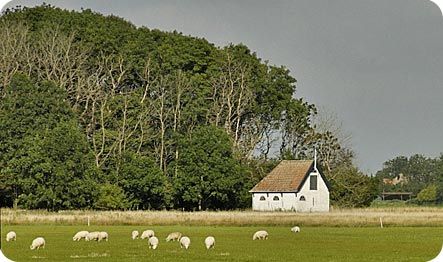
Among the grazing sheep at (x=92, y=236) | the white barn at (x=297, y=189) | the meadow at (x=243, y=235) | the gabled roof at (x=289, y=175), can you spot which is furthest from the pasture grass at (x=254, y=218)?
the grazing sheep at (x=92, y=236)

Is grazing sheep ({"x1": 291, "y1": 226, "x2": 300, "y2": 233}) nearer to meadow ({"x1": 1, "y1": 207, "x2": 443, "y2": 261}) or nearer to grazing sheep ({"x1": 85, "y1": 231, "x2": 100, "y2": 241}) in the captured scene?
meadow ({"x1": 1, "y1": 207, "x2": 443, "y2": 261})

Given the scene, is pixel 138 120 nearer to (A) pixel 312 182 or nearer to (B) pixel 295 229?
(A) pixel 312 182

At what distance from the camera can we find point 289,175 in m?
40.7

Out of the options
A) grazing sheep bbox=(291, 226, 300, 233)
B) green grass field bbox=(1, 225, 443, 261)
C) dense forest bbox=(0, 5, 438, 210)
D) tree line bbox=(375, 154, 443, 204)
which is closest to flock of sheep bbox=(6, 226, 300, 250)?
green grass field bbox=(1, 225, 443, 261)

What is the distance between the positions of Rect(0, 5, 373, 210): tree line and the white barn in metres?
1.07

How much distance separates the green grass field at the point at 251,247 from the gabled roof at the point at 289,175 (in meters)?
5.53

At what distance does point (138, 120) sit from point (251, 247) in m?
25.5

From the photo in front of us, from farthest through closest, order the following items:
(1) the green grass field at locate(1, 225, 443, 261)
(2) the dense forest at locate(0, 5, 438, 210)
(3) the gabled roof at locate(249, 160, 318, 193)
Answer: (2) the dense forest at locate(0, 5, 438, 210) < (3) the gabled roof at locate(249, 160, 318, 193) < (1) the green grass field at locate(1, 225, 443, 261)

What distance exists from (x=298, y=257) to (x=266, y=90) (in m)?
22.8

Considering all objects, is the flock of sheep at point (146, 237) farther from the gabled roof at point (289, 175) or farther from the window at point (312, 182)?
the window at point (312, 182)

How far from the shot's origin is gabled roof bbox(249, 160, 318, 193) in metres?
39.9

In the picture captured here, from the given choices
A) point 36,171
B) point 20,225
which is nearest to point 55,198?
point 36,171

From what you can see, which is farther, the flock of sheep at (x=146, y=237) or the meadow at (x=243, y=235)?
the flock of sheep at (x=146, y=237)

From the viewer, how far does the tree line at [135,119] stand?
4359cm
